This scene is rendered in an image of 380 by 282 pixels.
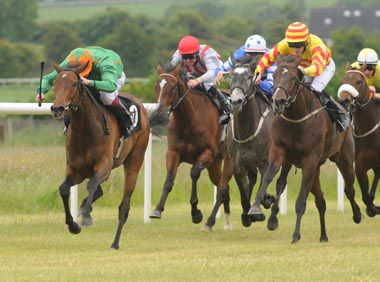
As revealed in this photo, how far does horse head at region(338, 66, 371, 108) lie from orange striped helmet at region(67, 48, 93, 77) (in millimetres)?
3067

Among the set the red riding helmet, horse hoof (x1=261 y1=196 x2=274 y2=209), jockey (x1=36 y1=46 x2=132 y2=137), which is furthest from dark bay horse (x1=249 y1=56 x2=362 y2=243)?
the red riding helmet

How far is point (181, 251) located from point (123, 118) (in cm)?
145

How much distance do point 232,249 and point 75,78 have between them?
1.96 m

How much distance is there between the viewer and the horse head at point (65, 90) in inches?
412

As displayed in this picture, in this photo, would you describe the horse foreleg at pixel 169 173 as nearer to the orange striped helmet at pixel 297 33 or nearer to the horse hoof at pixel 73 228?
the horse hoof at pixel 73 228

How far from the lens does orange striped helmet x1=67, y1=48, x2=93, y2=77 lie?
11102 mm

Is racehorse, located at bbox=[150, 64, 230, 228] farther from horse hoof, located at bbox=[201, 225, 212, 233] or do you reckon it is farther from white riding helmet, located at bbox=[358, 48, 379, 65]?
white riding helmet, located at bbox=[358, 48, 379, 65]

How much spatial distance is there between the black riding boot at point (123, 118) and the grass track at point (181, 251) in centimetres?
99

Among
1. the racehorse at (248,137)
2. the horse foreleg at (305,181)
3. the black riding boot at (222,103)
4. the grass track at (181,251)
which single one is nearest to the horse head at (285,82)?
the horse foreleg at (305,181)

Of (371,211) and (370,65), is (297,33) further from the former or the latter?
(371,211)

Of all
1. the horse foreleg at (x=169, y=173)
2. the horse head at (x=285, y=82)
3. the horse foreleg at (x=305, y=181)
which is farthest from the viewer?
the horse foreleg at (x=169, y=173)

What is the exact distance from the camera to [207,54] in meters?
13.5

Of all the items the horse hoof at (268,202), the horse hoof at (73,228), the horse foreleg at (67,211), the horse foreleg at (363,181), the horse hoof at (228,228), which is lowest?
the horse hoof at (228,228)

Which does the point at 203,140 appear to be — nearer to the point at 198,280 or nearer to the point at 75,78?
the point at 75,78
